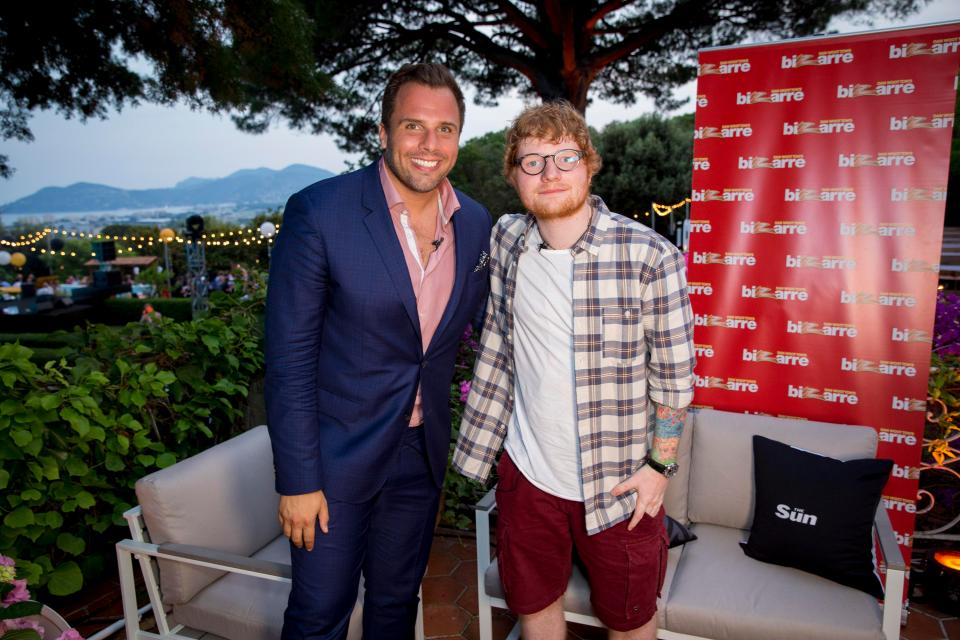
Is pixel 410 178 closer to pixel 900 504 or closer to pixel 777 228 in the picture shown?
pixel 777 228

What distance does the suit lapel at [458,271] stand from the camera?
1.88 m

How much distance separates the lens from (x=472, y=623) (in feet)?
10.0

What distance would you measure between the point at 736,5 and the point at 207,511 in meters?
8.90

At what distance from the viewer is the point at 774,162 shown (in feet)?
10.1

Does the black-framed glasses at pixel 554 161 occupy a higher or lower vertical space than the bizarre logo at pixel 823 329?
higher

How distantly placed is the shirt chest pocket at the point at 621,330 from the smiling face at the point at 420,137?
65 cm

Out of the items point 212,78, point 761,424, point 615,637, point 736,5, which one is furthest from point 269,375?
point 736,5

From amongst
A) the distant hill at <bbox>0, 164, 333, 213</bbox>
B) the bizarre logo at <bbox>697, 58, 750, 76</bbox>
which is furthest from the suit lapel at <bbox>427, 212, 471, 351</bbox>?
the distant hill at <bbox>0, 164, 333, 213</bbox>

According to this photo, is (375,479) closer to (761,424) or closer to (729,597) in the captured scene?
(729,597)

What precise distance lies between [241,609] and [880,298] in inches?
120

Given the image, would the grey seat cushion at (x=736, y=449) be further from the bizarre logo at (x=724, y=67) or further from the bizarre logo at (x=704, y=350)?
the bizarre logo at (x=724, y=67)

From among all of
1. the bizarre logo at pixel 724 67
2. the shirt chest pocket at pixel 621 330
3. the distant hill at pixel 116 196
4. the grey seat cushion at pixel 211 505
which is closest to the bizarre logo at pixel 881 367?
the bizarre logo at pixel 724 67

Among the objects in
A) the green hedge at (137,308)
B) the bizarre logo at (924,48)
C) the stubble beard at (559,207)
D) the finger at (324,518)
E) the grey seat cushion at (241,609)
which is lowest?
the green hedge at (137,308)

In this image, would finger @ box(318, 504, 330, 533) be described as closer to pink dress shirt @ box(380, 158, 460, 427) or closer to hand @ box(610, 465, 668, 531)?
pink dress shirt @ box(380, 158, 460, 427)
